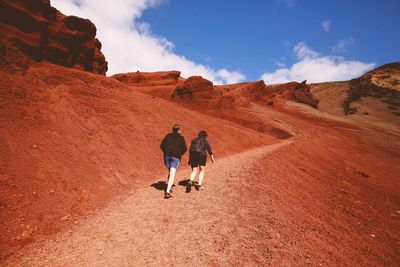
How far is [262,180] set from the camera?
32.3ft

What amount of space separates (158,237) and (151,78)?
37.3m

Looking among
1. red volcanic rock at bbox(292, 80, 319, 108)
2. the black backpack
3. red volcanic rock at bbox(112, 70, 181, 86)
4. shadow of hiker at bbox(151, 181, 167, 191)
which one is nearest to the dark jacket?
the black backpack

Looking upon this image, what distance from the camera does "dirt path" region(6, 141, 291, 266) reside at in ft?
16.6

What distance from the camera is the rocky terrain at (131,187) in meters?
5.57

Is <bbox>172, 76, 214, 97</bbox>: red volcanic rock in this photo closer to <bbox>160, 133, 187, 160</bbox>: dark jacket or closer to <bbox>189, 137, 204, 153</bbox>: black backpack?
<bbox>189, 137, 204, 153</bbox>: black backpack

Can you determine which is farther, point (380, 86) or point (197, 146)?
point (380, 86)

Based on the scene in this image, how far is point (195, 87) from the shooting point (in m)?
28.4

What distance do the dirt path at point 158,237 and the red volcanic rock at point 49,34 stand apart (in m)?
10.3

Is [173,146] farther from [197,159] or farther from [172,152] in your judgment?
[197,159]

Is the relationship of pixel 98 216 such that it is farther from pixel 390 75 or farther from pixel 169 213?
pixel 390 75

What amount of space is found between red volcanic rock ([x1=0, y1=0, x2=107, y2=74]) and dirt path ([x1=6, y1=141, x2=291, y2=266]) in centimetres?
1025

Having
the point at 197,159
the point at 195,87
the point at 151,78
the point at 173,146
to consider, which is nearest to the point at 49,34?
the point at 195,87

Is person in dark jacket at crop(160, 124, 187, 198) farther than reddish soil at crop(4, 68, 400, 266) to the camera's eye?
Yes

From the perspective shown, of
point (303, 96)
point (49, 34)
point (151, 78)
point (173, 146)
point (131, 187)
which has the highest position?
point (49, 34)
